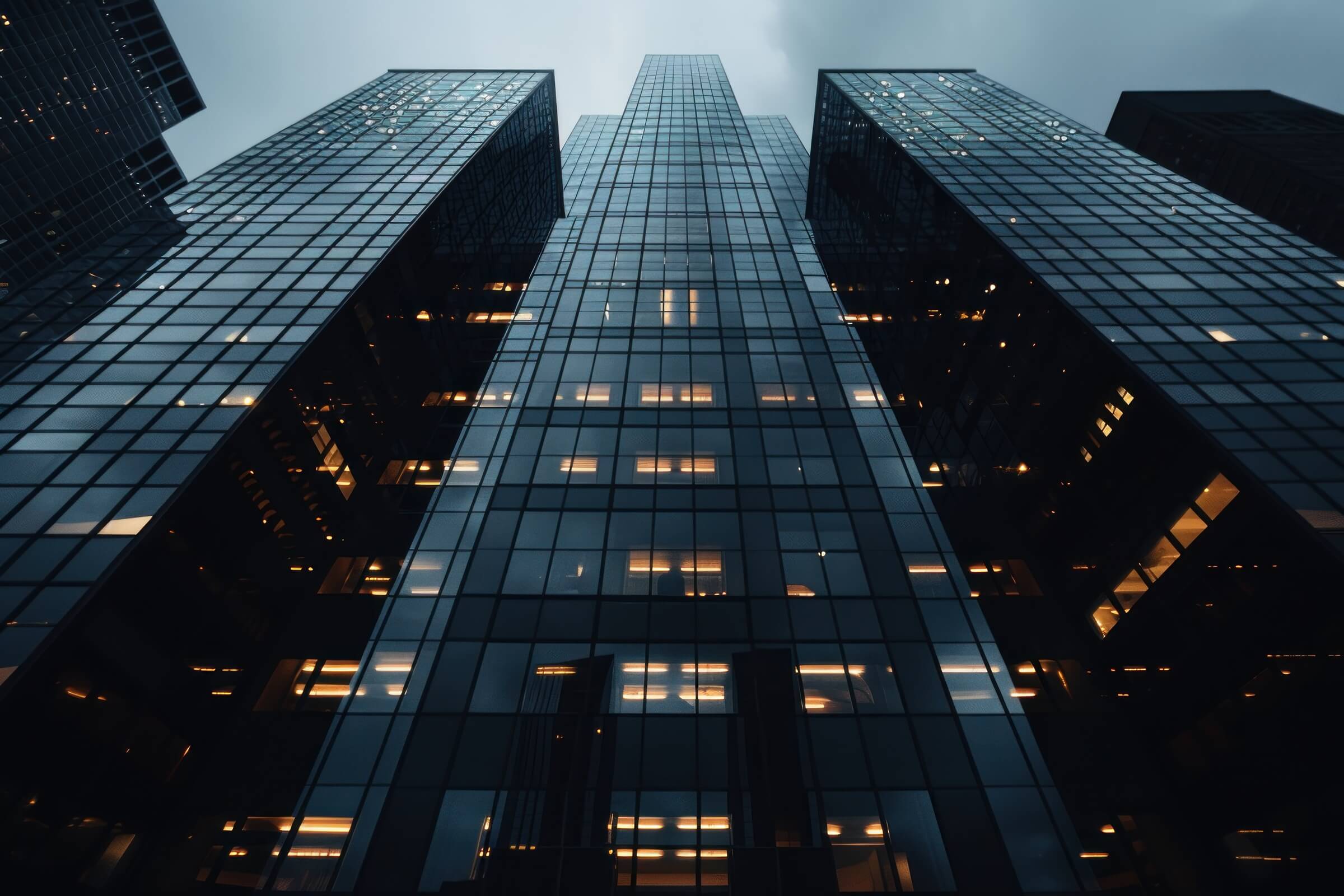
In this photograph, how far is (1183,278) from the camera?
3184cm

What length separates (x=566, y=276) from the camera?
42.2 metres

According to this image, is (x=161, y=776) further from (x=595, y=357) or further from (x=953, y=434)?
(x=953, y=434)

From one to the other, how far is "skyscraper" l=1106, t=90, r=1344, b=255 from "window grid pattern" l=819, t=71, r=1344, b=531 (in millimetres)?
44581

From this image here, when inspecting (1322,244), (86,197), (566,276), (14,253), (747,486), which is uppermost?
(1322,244)

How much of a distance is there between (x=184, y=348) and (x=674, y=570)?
23603mm

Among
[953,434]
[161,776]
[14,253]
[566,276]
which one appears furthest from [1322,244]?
[14,253]

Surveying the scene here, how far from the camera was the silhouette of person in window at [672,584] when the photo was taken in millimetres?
21922

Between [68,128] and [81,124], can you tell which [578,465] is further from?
[81,124]

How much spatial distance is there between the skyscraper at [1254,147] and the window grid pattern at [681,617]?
7690 cm

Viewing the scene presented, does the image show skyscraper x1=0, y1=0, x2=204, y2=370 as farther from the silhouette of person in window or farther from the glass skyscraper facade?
the silhouette of person in window

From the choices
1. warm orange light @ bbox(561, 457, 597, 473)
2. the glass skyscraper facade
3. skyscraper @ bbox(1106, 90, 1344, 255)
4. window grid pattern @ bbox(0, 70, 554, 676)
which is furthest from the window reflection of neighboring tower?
skyscraper @ bbox(1106, 90, 1344, 255)

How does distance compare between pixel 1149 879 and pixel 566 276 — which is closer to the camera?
pixel 1149 879

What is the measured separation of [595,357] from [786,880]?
24407mm

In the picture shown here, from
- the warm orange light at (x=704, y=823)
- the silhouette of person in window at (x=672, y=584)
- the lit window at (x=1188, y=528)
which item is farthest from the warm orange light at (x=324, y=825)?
the lit window at (x=1188, y=528)
